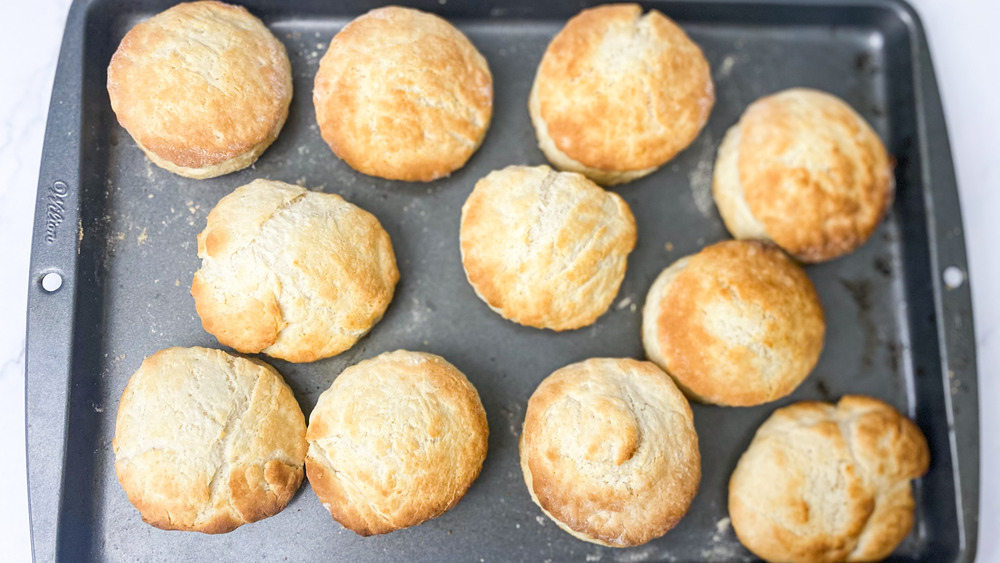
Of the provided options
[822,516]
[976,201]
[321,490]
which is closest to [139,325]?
[321,490]

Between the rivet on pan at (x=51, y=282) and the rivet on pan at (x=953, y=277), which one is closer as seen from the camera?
the rivet on pan at (x=51, y=282)

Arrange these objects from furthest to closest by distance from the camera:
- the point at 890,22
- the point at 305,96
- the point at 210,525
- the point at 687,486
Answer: the point at 890,22 → the point at 305,96 → the point at 687,486 → the point at 210,525

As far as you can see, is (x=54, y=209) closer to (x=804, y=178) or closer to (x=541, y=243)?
(x=541, y=243)

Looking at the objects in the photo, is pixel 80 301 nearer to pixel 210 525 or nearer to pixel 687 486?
pixel 210 525

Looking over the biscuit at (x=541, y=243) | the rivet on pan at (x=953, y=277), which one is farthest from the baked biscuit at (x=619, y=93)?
the rivet on pan at (x=953, y=277)

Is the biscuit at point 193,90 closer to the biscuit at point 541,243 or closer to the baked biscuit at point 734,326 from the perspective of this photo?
the biscuit at point 541,243

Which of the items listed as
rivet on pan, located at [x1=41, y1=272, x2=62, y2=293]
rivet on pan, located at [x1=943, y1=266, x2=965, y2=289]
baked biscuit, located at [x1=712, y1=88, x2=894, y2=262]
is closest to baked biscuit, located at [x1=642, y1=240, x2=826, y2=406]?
baked biscuit, located at [x1=712, y1=88, x2=894, y2=262]
